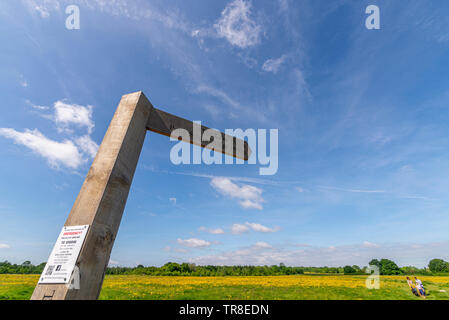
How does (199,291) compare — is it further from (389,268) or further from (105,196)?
(389,268)

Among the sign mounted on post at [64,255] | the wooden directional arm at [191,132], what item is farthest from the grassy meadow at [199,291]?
the wooden directional arm at [191,132]

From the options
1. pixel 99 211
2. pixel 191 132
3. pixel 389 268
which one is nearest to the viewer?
pixel 99 211

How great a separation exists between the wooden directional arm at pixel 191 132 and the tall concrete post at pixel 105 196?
7.1 inches

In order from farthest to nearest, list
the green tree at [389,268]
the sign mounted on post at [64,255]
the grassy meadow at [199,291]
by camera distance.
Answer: the green tree at [389,268], the grassy meadow at [199,291], the sign mounted on post at [64,255]

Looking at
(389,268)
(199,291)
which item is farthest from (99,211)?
(389,268)

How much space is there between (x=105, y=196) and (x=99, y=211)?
0.12 metres

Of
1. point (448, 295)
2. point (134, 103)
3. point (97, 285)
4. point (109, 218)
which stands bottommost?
point (448, 295)

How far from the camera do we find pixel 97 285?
1.36 meters

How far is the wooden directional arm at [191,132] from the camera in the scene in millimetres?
2271

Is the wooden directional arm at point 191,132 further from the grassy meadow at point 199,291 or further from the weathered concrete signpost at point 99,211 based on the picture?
the grassy meadow at point 199,291

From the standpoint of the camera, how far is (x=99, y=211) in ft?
4.72

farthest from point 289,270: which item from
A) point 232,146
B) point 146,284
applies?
point 232,146
